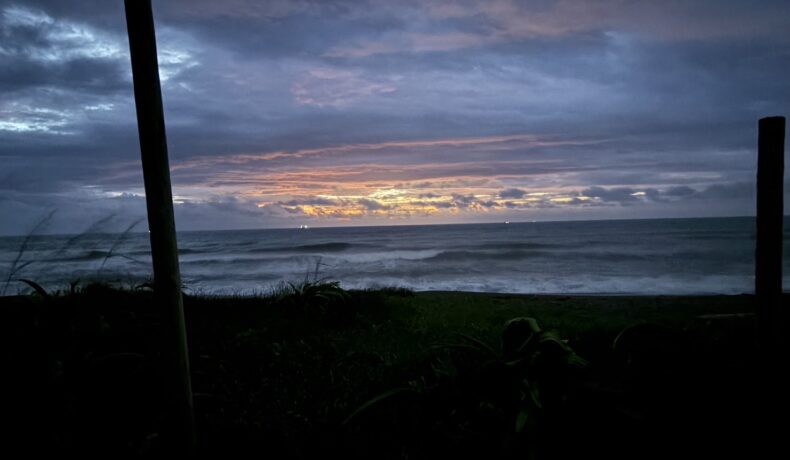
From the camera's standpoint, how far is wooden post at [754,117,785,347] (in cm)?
351

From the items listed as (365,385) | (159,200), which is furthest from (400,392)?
(159,200)

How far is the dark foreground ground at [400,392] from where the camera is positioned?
3.04m

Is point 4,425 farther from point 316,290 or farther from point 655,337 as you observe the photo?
point 655,337

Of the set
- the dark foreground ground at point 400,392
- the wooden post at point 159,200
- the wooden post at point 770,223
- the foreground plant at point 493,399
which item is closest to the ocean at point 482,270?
the dark foreground ground at point 400,392

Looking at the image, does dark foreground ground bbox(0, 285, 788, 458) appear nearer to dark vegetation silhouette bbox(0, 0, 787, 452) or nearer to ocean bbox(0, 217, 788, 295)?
dark vegetation silhouette bbox(0, 0, 787, 452)

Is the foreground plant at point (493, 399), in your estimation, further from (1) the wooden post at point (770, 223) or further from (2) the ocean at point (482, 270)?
(2) the ocean at point (482, 270)

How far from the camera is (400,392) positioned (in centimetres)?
367

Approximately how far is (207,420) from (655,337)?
12.3 feet

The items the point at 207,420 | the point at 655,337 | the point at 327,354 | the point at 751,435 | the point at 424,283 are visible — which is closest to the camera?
the point at 751,435

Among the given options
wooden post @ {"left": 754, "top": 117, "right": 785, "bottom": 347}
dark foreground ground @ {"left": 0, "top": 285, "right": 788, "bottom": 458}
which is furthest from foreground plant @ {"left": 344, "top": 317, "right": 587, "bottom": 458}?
wooden post @ {"left": 754, "top": 117, "right": 785, "bottom": 347}

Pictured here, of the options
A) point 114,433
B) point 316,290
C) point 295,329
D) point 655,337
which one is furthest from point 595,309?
point 114,433

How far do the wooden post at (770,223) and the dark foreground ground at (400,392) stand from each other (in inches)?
11.1

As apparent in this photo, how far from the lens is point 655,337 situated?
3.93m

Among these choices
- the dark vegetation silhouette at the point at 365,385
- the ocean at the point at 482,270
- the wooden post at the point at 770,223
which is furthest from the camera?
the ocean at the point at 482,270
